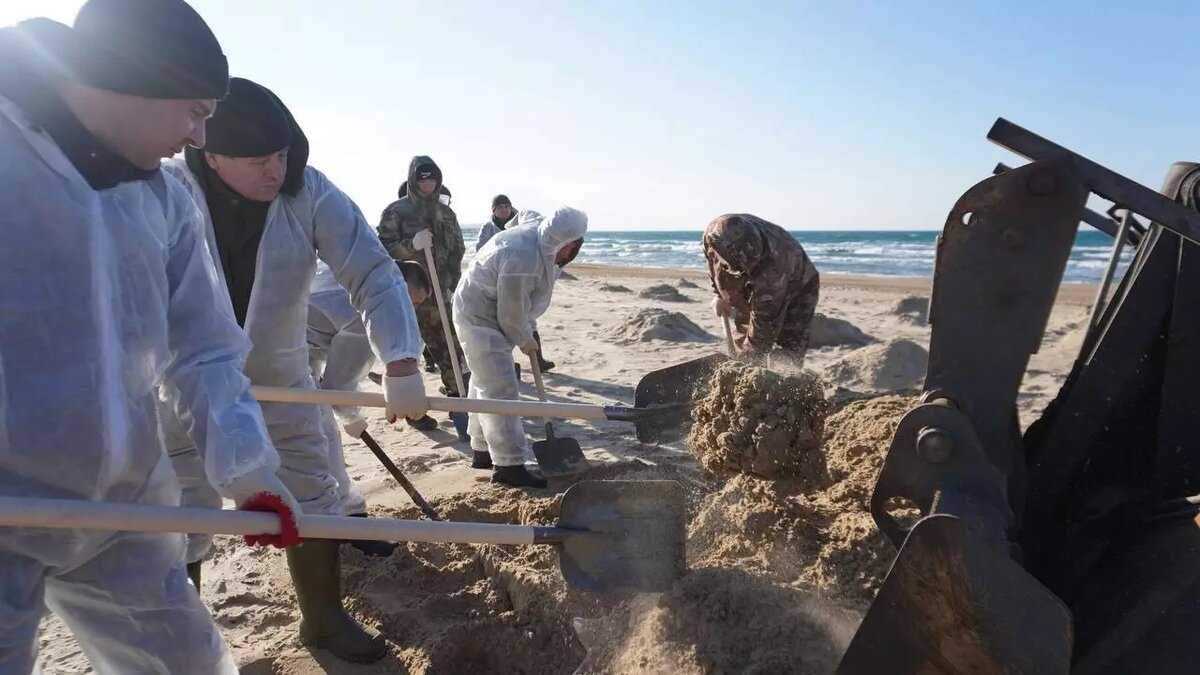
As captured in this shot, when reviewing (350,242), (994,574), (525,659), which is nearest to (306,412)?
(350,242)

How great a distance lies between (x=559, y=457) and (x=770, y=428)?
7.47 feet

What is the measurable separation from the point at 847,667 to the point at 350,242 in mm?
2293

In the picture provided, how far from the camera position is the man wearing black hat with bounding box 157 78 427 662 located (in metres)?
2.66

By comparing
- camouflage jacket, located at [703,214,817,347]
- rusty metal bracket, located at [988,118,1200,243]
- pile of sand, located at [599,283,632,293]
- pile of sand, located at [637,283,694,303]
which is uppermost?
rusty metal bracket, located at [988,118,1200,243]

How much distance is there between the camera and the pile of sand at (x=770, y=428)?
117 inches

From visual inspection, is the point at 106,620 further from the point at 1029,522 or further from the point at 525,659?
the point at 1029,522

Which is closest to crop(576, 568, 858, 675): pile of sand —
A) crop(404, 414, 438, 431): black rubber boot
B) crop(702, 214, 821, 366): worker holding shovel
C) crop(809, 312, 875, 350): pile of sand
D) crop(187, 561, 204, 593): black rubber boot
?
crop(187, 561, 204, 593): black rubber boot

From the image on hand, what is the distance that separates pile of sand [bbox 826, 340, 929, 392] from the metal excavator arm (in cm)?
502

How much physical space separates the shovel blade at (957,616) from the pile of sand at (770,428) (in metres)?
1.28

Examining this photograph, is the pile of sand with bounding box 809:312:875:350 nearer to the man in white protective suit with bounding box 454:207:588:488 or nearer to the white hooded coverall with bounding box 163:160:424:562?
the man in white protective suit with bounding box 454:207:588:488

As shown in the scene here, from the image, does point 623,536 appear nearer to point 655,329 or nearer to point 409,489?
point 409,489

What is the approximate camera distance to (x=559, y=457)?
4.98m

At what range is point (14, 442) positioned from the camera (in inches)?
61.7

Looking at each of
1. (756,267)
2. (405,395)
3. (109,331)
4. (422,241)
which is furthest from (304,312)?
(756,267)
